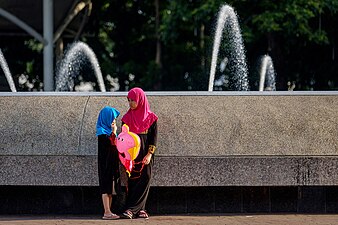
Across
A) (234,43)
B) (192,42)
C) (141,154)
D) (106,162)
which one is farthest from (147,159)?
(192,42)

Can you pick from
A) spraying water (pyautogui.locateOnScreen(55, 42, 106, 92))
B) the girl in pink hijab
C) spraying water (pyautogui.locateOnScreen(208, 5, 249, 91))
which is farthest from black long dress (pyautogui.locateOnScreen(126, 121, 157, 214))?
spraying water (pyautogui.locateOnScreen(55, 42, 106, 92))

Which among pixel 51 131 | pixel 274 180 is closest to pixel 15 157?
pixel 51 131

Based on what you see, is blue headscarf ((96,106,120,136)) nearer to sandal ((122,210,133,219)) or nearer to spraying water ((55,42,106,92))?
sandal ((122,210,133,219))

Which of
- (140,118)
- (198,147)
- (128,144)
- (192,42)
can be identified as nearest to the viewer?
(128,144)

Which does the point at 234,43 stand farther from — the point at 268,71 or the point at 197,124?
the point at 197,124

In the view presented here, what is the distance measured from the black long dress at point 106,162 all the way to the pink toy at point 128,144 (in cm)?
17

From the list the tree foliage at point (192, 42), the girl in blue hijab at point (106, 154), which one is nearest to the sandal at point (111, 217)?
the girl in blue hijab at point (106, 154)

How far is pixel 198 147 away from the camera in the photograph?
9.70m

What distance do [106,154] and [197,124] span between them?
1129mm

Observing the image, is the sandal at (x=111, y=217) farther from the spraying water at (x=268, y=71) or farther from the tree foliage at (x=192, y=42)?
the spraying water at (x=268, y=71)

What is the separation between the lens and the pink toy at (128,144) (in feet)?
30.1

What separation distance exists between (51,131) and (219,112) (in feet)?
6.26

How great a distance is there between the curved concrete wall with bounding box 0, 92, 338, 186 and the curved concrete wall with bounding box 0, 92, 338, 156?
11 mm

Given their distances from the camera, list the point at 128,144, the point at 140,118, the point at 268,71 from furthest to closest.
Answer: the point at 268,71 < the point at 140,118 < the point at 128,144
